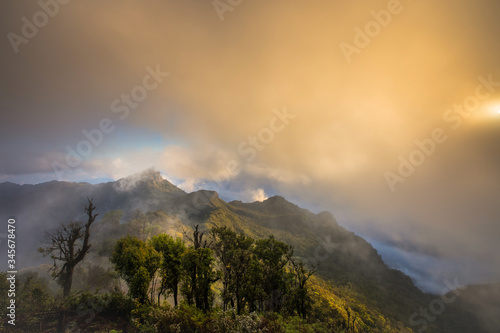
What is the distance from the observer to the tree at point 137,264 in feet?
79.3

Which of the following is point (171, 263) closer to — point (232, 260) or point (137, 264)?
point (137, 264)

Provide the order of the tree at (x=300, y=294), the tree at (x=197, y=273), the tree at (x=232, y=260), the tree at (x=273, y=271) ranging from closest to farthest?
1. the tree at (x=197, y=273)
2. the tree at (x=232, y=260)
3. the tree at (x=273, y=271)
4. the tree at (x=300, y=294)

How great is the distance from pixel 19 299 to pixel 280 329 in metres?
27.9

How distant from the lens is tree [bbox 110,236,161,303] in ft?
79.3

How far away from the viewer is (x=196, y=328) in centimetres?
1478

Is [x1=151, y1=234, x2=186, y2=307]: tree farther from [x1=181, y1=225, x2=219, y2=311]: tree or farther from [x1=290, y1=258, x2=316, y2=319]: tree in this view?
[x1=290, y1=258, x2=316, y2=319]: tree

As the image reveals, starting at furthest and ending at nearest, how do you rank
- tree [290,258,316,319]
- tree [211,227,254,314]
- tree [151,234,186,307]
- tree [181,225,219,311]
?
tree [290,258,316,319] < tree [211,227,254,314] < tree [151,234,186,307] < tree [181,225,219,311]

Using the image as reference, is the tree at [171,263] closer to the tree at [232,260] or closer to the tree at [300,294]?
the tree at [232,260]

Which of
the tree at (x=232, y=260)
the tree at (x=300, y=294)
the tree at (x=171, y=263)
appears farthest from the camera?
the tree at (x=300, y=294)

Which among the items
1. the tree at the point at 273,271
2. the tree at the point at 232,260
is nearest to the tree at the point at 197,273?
the tree at the point at 232,260

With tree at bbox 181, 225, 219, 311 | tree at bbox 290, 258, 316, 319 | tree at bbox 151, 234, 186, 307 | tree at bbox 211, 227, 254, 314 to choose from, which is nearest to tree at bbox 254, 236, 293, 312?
tree at bbox 290, 258, 316, 319

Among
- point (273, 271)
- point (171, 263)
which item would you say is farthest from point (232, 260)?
point (171, 263)

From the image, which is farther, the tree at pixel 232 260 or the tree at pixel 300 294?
the tree at pixel 300 294

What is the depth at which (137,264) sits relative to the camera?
2483 cm
